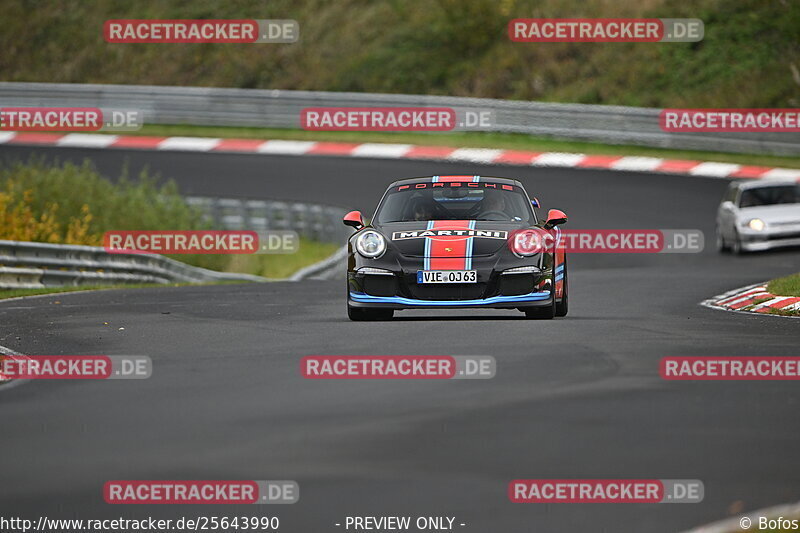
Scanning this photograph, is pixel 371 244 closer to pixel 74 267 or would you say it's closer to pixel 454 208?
pixel 454 208

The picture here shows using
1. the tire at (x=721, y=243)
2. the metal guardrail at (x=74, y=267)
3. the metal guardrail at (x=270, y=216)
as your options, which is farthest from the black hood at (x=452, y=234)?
the metal guardrail at (x=270, y=216)

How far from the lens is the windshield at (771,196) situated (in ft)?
78.1

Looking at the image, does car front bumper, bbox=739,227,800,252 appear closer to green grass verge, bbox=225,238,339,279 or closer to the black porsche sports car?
green grass verge, bbox=225,238,339,279

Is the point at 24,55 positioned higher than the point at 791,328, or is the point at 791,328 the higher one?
the point at 24,55

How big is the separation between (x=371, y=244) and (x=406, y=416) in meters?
4.38

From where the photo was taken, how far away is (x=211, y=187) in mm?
32625

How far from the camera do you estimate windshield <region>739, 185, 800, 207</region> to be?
23797 millimetres

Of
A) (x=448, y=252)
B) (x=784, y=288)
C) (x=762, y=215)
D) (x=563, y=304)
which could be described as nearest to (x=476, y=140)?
(x=762, y=215)

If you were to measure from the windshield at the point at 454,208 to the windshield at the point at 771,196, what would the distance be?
35.1 ft

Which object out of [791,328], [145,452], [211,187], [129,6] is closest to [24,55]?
[129,6]

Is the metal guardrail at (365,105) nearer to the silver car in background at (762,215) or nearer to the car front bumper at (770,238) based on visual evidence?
the silver car in background at (762,215)

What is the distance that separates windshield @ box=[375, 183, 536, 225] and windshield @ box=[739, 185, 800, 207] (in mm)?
10714

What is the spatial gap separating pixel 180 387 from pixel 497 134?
26366 mm

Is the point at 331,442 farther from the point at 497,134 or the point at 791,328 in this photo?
the point at 497,134
